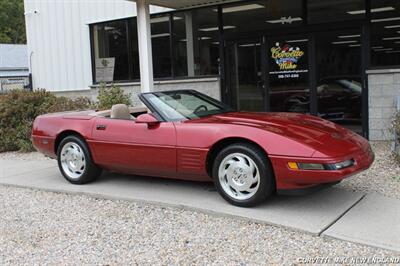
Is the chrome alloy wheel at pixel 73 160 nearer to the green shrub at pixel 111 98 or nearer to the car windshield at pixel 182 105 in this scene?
the car windshield at pixel 182 105

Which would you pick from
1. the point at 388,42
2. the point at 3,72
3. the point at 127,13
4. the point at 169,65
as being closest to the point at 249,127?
the point at 388,42

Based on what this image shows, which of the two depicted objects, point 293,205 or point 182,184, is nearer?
point 293,205

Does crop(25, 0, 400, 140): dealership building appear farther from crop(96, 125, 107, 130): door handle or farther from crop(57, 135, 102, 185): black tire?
crop(96, 125, 107, 130): door handle

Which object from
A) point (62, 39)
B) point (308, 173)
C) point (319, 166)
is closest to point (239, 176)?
point (308, 173)

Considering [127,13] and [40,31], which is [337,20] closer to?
[127,13]

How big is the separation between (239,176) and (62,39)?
425 inches

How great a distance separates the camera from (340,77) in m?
10.0

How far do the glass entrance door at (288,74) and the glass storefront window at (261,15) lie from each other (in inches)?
13.8

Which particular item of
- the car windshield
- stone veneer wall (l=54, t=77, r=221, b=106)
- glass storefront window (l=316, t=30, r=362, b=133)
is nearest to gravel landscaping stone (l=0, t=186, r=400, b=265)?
the car windshield

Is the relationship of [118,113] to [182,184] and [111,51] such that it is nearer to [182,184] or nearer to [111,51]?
[182,184]

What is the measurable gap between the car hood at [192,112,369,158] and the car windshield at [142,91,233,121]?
10.9 inches

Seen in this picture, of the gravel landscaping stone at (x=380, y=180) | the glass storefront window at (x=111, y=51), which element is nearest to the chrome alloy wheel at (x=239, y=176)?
the gravel landscaping stone at (x=380, y=180)

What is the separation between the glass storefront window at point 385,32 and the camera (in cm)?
948

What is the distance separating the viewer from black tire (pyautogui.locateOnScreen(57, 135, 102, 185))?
6.86 meters
